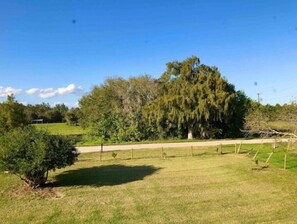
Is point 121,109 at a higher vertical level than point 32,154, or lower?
higher

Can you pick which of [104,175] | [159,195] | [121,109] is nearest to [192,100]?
[121,109]

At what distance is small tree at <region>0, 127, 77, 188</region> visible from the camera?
13906mm

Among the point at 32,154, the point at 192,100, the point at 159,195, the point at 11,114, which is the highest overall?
the point at 192,100

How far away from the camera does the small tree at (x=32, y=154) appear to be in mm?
13906

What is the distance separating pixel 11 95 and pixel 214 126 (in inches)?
877

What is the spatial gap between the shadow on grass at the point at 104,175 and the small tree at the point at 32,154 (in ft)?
4.38

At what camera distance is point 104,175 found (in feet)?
57.5

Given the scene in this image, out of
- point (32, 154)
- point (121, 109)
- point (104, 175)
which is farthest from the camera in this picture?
point (121, 109)

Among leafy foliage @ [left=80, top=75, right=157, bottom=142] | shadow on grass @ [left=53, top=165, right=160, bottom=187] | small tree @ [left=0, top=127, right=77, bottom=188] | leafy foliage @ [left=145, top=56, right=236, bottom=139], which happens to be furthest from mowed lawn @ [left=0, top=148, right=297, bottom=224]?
leafy foliage @ [left=80, top=75, right=157, bottom=142]

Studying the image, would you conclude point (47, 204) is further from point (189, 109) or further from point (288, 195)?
point (189, 109)

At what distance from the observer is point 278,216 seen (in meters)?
10.8

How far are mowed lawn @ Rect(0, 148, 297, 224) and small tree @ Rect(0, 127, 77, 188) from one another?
90 centimetres

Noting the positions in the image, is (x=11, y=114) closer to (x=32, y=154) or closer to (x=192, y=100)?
(x=192, y=100)

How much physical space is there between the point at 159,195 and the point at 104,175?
16.4 feet
